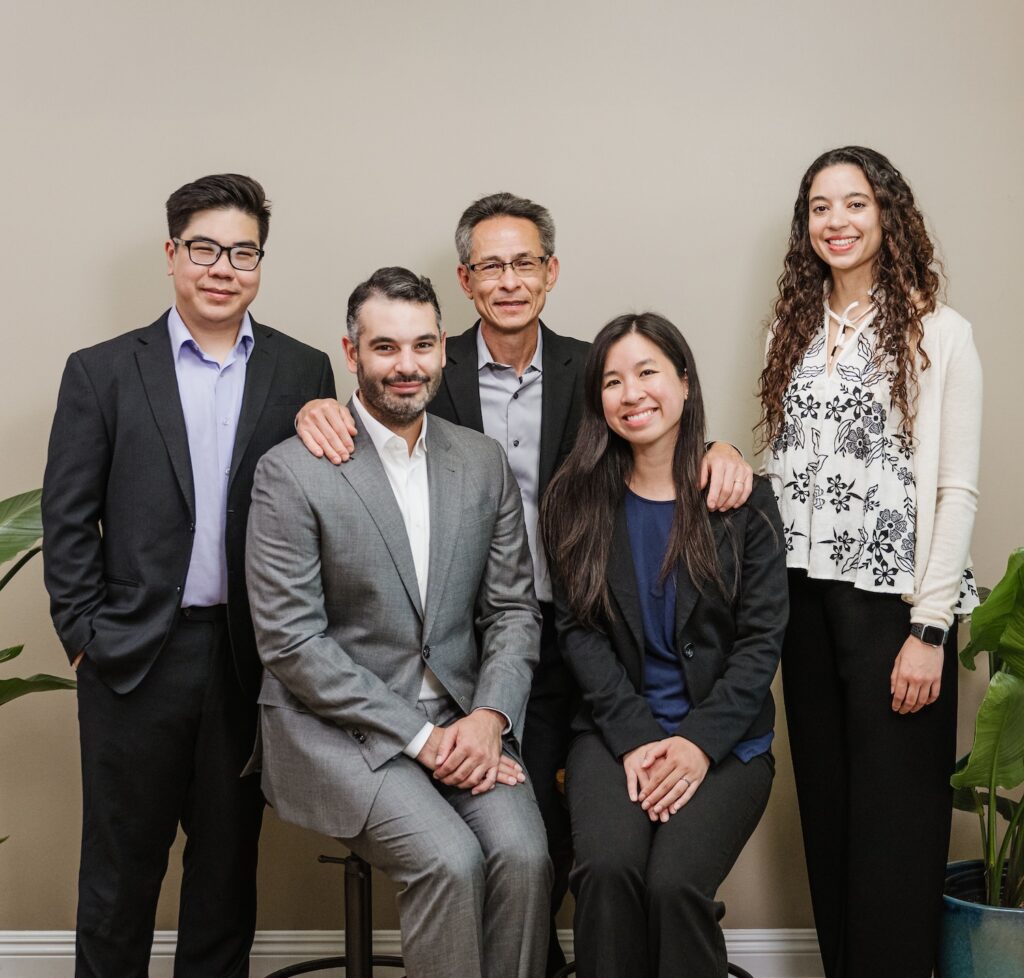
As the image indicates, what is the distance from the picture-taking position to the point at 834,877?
8.39ft

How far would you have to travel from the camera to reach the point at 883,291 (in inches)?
96.5

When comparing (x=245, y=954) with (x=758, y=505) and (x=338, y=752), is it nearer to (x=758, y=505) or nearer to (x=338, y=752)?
(x=338, y=752)

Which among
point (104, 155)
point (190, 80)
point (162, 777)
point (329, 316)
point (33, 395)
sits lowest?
point (162, 777)

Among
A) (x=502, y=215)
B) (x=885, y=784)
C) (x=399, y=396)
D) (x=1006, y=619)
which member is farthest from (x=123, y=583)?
(x=1006, y=619)

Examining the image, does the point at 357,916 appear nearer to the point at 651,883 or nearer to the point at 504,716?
the point at 504,716

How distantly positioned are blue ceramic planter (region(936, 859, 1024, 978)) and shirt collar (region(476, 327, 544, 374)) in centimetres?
152

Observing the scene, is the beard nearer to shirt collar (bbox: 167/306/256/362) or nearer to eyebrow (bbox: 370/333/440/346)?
eyebrow (bbox: 370/333/440/346)

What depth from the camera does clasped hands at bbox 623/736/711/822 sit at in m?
2.20

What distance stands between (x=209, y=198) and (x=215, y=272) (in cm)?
16

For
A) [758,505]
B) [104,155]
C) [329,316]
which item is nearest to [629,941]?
[758,505]

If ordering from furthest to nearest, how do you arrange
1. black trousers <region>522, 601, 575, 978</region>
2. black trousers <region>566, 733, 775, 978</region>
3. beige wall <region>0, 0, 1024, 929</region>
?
1. beige wall <region>0, 0, 1024, 929</region>
2. black trousers <region>522, 601, 575, 978</region>
3. black trousers <region>566, 733, 775, 978</region>

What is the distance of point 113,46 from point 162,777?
1.88 meters

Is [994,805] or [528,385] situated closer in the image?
[994,805]

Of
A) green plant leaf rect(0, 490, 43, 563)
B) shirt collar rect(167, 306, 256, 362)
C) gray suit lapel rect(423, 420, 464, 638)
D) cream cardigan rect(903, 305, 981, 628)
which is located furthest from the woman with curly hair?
green plant leaf rect(0, 490, 43, 563)
